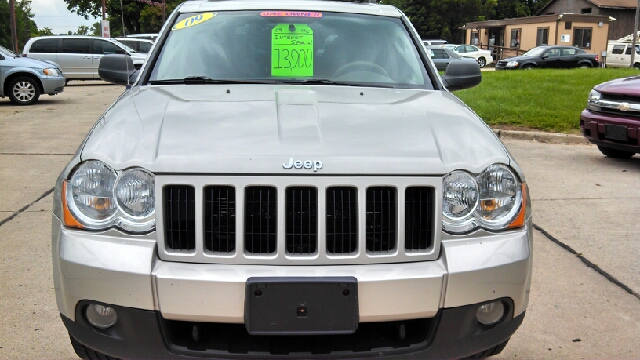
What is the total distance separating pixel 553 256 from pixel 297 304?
2959 mm

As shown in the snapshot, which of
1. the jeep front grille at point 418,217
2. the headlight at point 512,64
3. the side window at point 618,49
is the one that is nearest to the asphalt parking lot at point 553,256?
the jeep front grille at point 418,217

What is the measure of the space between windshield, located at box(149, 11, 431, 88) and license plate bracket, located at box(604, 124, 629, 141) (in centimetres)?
473

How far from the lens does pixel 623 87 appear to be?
304 inches

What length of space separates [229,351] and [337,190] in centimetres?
67

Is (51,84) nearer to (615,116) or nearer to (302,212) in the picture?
(615,116)

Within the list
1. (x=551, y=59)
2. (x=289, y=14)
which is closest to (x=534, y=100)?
(x=289, y=14)

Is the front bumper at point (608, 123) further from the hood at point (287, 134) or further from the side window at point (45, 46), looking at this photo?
the side window at point (45, 46)

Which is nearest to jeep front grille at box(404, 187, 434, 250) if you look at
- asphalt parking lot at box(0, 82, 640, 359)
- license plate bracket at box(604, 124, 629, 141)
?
asphalt parking lot at box(0, 82, 640, 359)

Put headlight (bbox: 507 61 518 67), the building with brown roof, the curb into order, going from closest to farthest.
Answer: the curb → headlight (bbox: 507 61 518 67) → the building with brown roof

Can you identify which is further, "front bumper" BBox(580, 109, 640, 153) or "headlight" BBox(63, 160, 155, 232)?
"front bumper" BBox(580, 109, 640, 153)

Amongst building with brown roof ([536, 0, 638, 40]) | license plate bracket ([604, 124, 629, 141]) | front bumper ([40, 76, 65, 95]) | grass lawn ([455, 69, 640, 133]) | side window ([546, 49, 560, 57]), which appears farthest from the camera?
building with brown roof ([536, 0, 638, 40])

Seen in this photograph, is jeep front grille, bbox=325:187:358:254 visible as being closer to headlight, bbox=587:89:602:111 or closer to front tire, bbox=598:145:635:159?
headlight, bbox=587:89:602:111

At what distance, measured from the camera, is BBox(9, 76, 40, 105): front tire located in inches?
585

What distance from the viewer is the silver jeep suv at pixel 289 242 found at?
87.0 inches
